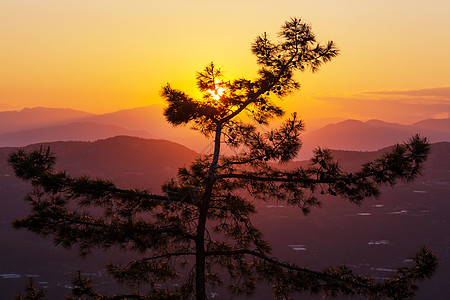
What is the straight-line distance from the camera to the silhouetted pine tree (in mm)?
13891

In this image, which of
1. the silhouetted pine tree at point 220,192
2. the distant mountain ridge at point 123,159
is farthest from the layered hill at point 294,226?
the silhouetted pine tree at point 220,192

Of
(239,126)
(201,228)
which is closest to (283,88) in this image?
(239,126)

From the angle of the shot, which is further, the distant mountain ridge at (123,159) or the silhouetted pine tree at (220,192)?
the distant mountain ridge at (123,159)

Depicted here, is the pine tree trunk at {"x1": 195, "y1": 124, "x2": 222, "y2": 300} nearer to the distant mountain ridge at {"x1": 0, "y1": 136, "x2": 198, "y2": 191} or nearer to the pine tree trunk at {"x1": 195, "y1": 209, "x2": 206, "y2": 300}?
the pine tree trunk at {"x1": 195, "y1": 209, "x2": 206, "y2": 300}

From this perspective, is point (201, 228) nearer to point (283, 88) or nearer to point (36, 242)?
point (283, 88)

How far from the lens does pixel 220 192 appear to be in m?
16.1

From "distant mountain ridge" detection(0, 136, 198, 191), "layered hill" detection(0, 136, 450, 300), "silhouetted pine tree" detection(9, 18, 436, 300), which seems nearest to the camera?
"silhouetted pine tree" detection(9, 18, 436, 300)

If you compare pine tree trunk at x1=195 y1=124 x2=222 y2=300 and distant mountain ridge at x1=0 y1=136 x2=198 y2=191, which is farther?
distant mountain ridge at x1=0 y1=136 x2=198 y2=191

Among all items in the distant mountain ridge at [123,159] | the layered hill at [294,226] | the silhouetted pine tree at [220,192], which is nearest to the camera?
the silhouetted pine tree at [220,192]

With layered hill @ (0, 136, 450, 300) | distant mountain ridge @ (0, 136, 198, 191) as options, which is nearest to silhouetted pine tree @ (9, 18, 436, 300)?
layered hill @ (0, 136, 450, 300)

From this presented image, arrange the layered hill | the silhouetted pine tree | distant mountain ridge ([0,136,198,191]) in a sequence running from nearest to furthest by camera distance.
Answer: the silhouetted pine tree < the layered hill < distant mountain ridge ([0,136,198,191])

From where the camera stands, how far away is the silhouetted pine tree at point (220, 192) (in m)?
13.9

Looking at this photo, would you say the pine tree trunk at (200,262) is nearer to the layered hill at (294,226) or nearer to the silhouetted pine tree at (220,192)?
the silhouetted pine tree at (220,192)

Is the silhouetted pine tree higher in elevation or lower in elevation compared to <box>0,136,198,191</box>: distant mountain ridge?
lower
